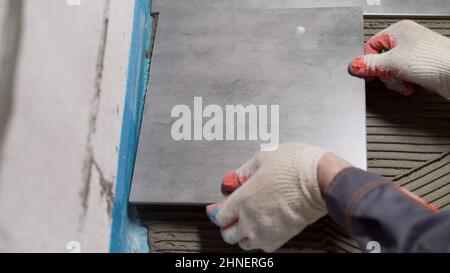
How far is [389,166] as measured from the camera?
115 cm

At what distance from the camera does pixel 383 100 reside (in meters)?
1.20

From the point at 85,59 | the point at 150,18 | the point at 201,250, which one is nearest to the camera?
the point at 85,59

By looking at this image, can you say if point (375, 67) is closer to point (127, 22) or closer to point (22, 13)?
point (127, 22)

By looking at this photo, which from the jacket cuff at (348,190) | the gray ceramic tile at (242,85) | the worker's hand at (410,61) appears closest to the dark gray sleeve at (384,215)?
the jacket cuff at (348,190)

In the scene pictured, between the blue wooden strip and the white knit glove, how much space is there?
23 centimetres

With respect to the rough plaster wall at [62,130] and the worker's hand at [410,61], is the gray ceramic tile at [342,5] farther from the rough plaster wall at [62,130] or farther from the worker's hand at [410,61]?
the rough plaster wall at [62,130]

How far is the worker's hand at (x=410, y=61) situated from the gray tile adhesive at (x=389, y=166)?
7cm

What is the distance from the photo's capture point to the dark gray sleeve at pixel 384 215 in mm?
688

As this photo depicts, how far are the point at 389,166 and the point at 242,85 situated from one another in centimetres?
44

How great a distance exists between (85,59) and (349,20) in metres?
0.70

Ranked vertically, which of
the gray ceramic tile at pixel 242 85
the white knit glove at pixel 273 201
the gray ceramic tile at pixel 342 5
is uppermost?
the gray ceramic tile at pixel 342 5

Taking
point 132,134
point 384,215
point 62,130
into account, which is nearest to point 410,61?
point 384,215

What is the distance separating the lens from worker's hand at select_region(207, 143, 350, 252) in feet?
2.87
